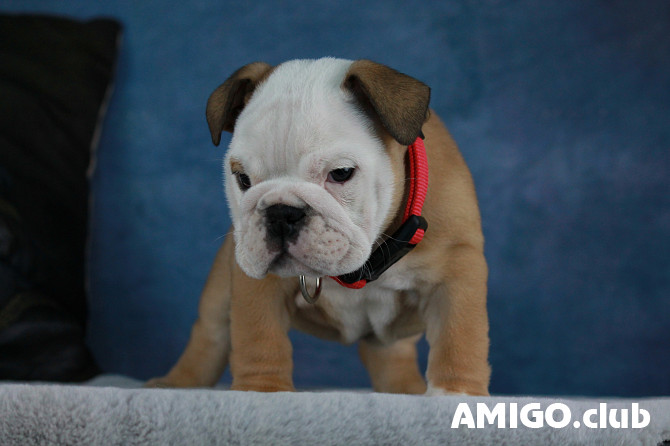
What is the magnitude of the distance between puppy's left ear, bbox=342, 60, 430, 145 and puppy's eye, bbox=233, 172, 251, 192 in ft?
0.65

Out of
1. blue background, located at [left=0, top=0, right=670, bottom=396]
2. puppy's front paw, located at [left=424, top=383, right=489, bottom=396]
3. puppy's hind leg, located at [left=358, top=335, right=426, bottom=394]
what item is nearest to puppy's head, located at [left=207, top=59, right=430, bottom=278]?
puppy's front paw, located at [left=424, top=383, right=489, bottom=396]

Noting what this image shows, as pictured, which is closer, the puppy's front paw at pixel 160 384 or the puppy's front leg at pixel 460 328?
the puppy's front leg at pixel 460 328

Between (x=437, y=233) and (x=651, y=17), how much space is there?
1.15 meters

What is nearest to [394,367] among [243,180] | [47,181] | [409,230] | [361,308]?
[361,308]

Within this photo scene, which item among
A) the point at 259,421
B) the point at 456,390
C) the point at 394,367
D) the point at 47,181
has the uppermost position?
the point at 47,181

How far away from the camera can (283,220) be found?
0.97 meters

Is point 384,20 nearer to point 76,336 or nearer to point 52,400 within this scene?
point 76,336

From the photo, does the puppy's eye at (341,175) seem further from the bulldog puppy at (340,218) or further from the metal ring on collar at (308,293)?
the metal ring on collar at (308,293)

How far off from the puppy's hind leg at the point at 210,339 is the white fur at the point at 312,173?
0.38 m

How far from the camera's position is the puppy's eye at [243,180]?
3.47 feet

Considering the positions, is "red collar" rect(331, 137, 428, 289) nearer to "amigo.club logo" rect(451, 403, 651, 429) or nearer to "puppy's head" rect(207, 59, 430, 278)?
"puppy's head" rect(207, 59, 430, 278)

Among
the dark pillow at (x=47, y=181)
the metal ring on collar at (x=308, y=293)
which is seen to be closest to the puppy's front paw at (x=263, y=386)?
the metal ring on collar at (x=308, y=293)

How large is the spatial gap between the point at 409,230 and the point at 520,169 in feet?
3.07

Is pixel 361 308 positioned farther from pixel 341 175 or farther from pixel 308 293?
pixel 341 175
